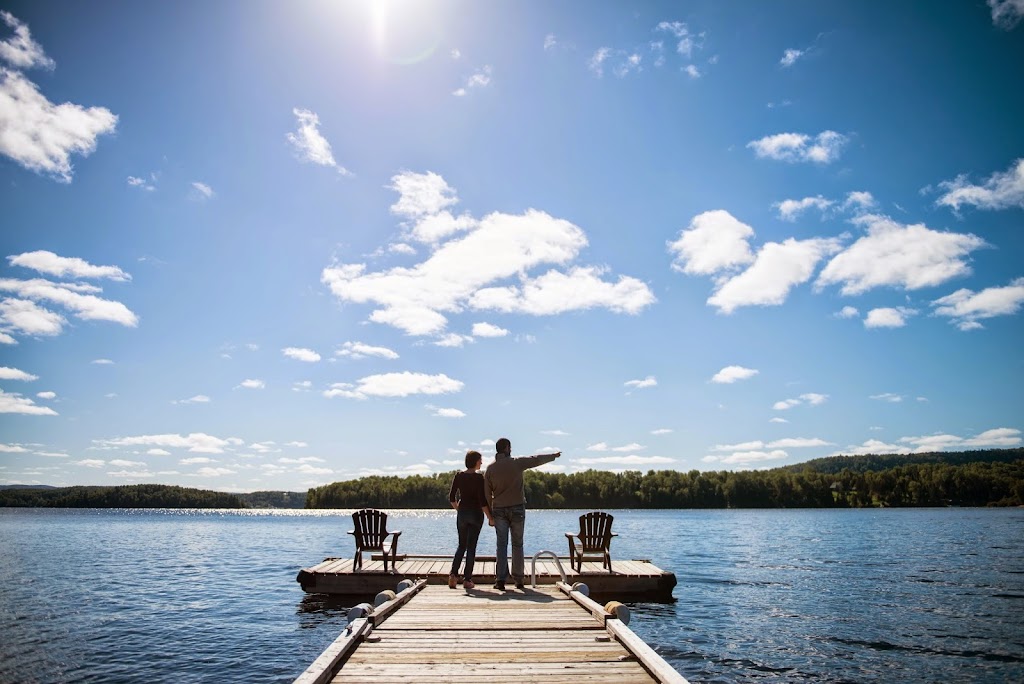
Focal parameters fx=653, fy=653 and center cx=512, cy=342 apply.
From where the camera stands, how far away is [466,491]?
497 inches

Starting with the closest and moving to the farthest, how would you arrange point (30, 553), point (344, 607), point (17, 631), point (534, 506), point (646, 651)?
1. point (646, 651)
2. point (17, 631)
3. point (344, 607)
4. point (30, 553)
5. point (534, 506)

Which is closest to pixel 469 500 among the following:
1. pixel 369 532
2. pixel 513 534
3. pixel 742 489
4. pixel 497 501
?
pixel 497 501

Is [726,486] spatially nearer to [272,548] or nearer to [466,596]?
[272,548]

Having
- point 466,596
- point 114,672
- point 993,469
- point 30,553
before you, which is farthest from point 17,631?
point 993,469

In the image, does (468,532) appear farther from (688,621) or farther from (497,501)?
(688,621)

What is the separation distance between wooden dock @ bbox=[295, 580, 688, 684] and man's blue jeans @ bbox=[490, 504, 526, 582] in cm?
173

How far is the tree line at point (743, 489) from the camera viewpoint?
507ft

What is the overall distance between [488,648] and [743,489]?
169 meters

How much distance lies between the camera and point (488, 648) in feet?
24.7

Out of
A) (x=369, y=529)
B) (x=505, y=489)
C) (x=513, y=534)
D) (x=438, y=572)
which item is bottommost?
(x=438, y=572)

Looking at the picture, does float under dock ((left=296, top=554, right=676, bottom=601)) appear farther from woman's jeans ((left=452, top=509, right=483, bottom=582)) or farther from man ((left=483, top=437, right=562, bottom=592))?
man ((left=483, top=437, right=562, bottom=592))

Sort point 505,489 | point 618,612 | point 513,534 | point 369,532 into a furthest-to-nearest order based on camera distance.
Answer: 1. point 369,532
2. point 513,534
3. point 505,489
4. point 618,612

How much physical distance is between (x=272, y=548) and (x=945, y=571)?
44.4 m

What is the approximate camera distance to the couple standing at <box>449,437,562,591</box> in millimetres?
12227
